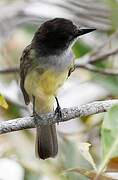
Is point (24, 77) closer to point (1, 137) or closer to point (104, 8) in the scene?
point (1, 137)

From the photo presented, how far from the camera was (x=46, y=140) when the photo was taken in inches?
134

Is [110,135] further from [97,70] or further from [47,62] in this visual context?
[97,70]

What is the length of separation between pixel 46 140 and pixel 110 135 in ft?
5.17

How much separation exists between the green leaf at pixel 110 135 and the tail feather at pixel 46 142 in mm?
1385

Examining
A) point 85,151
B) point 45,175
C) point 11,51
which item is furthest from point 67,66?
point 11,51

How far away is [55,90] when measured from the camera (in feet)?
9.81

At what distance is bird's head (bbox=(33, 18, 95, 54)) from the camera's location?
281cm

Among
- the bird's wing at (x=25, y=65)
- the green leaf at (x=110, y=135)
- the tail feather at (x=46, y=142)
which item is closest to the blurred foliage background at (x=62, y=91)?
the tail feather at (x=46, y=142)

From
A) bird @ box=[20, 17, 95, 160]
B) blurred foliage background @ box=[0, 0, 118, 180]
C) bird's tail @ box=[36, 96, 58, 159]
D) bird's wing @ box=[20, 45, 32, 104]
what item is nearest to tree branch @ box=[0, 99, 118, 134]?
blurred foliage background @ box=[0, 0, 118, 180]

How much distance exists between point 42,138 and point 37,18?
1.53m

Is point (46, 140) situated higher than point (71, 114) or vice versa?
point (71, 114)

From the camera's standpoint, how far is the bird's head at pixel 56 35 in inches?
111

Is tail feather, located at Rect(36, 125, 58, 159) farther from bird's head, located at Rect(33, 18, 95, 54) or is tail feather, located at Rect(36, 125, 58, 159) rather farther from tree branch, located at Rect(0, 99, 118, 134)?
tree branch, located at Rect(0, 99, 118, 134)

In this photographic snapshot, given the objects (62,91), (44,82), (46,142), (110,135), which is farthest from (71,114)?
(62,91)
